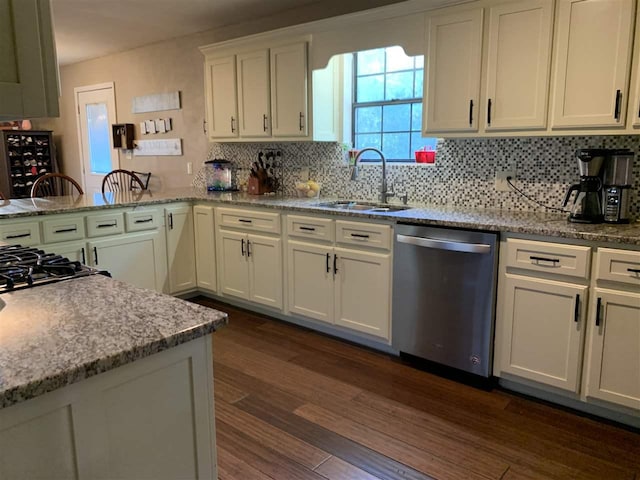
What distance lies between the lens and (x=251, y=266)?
3.69m

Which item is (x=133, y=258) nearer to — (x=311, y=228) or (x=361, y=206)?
(x=311, y=228)

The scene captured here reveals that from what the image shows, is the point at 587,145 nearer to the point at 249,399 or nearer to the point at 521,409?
the point at 521,409

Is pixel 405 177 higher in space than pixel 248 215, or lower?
higher

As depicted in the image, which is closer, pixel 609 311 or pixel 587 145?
pixel 609 311

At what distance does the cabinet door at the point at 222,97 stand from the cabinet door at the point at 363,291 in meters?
1.72

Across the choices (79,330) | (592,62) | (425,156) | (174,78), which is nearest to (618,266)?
(592,62)

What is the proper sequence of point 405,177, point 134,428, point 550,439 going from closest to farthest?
1. point 134,428
2. point 550,439
3. point 405,177

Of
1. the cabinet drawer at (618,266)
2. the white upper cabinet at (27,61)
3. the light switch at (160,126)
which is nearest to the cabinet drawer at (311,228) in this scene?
the cabinet drawer at (618,266)

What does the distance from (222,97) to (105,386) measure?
11.5ft

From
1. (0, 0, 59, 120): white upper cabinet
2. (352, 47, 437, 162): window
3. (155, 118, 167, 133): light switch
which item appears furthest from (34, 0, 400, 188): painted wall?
(0, 0, 59, 120): white upper cabinet

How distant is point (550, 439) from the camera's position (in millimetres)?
2176

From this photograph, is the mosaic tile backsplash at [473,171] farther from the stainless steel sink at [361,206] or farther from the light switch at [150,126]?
the light switch at [150,126]

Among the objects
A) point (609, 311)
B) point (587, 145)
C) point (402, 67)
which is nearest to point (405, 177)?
point (402, 67)

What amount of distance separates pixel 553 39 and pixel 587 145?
0.62 meters
